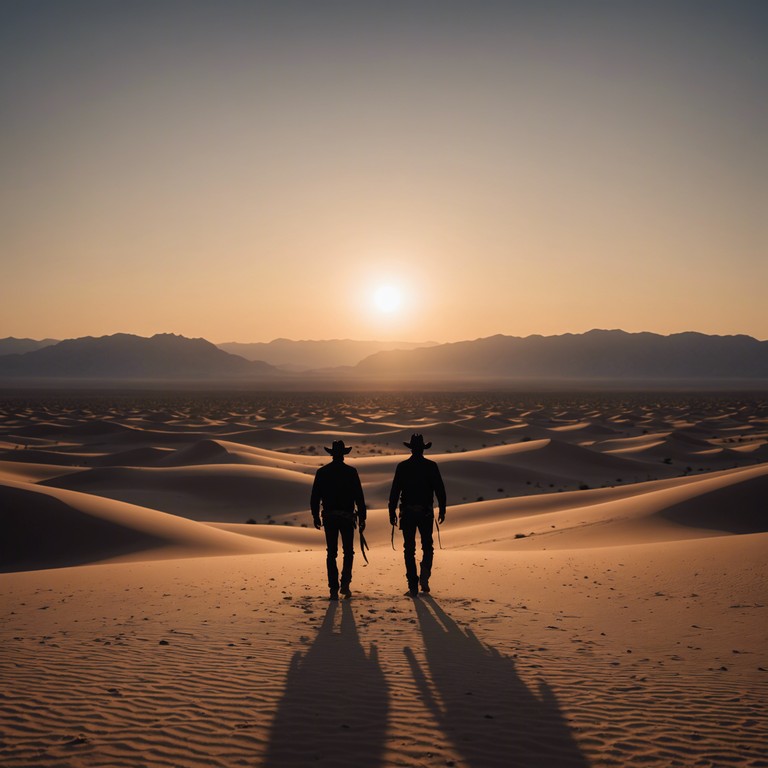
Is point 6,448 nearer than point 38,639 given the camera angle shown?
No

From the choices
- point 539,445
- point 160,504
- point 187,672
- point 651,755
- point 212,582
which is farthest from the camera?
point 539,445

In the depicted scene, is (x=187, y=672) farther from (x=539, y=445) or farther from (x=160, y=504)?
(x=539, y=445)

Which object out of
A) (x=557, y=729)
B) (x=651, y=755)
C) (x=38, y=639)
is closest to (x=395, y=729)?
(x=557, y=729)

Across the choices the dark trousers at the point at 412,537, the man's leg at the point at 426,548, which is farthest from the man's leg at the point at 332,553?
the man's leg at the point at 426,548

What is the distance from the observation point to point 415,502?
8961 mm

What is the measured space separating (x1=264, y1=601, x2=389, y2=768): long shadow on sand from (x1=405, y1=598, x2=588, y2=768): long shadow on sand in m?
0.43

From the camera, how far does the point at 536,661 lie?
6.43m

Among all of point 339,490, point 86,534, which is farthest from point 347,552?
point 86,534

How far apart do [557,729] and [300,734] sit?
1763mm

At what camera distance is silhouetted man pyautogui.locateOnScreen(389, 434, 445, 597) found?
29.3 ft

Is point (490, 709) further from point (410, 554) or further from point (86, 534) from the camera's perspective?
point (86, 534)

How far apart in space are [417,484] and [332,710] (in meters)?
3.99

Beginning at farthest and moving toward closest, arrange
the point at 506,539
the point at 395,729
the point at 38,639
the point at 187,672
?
the point at 506,539 → the point at 38,639 → the point at 187,672 → the point at 395,729

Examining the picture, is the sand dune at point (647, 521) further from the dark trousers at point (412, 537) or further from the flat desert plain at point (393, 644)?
the dark trousers at point (412, 537)
